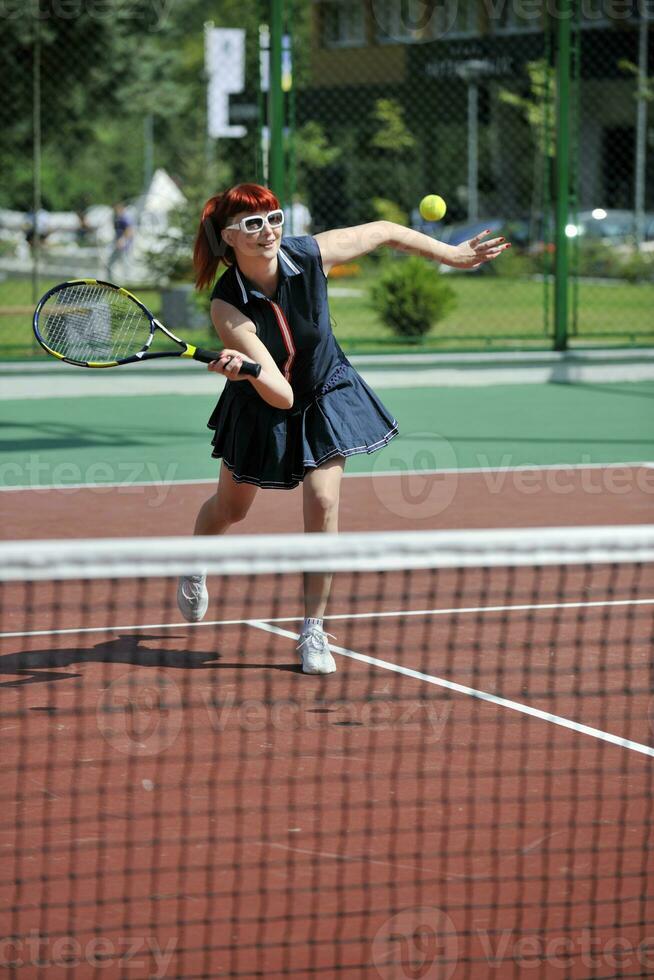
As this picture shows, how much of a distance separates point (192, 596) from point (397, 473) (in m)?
3.81

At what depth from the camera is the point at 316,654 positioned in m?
5.26

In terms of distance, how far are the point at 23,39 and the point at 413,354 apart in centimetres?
939

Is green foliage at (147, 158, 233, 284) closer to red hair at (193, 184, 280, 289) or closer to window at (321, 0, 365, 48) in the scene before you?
red hair at (193, 184, 280, 289)

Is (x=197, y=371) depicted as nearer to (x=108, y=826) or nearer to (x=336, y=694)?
(x=336, y=694)

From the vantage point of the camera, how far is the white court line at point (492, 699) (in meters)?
4.55

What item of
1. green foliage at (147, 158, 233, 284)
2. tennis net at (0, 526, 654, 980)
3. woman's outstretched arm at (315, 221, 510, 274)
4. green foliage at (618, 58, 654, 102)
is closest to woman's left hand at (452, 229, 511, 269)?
woman's outstretched arm at (315, 221, 510, 274)

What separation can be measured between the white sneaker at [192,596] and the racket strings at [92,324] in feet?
2.79

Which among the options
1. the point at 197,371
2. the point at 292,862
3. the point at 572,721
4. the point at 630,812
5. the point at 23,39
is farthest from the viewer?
the point at 23,39

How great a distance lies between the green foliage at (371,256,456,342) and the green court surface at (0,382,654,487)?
209cm

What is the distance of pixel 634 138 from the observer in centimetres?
3206

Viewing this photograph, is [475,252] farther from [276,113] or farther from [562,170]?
[562,170]

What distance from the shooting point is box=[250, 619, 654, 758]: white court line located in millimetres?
4551

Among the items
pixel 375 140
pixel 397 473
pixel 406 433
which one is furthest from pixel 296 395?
pixel 375 140

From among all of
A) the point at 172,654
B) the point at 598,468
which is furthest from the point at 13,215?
the point at 172,654
